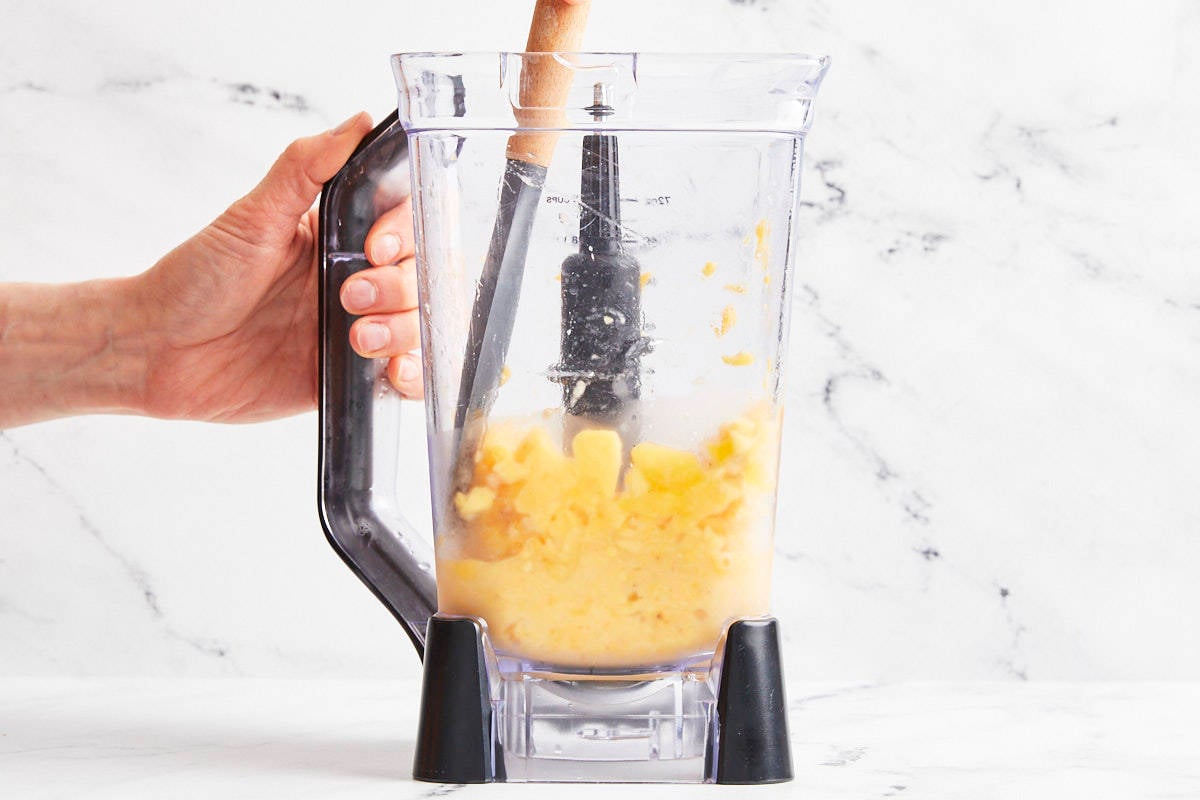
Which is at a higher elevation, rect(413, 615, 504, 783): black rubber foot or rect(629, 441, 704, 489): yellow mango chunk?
rect(629, 441, 704, 489): yellow mango chunk

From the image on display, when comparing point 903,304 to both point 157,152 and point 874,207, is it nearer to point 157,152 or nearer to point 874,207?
point 874,207

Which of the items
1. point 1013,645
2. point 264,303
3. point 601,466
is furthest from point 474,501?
point 1013,645

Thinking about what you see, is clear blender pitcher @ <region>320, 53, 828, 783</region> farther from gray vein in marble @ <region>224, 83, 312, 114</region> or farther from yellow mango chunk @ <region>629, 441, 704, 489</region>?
gray vein in marble @ <region>224, 83, 312, 114</region>

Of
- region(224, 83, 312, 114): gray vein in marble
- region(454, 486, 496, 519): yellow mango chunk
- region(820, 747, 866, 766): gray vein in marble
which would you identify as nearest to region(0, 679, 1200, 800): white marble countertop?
region(820, 747, 866, 766): gray vein in marble

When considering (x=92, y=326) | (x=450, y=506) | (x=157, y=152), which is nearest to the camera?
(x=450, y=506)

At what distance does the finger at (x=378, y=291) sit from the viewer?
0.68 meters

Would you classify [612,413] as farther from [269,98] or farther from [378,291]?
[269,98]

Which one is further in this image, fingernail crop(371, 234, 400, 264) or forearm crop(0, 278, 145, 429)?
forearm crop(0, 278, 145, 429)

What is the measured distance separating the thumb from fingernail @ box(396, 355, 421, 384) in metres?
0.11

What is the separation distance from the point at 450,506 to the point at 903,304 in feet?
1.94

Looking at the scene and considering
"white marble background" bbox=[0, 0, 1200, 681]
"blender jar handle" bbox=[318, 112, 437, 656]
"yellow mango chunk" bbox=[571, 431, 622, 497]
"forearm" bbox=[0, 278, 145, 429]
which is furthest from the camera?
"white marble background" bbox=[0, 0, 1200, 681]

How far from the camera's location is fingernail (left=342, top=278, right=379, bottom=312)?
26.6 inches

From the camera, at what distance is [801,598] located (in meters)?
1.12

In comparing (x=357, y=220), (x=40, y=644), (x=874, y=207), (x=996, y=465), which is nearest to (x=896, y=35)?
(x=874, y=207)
